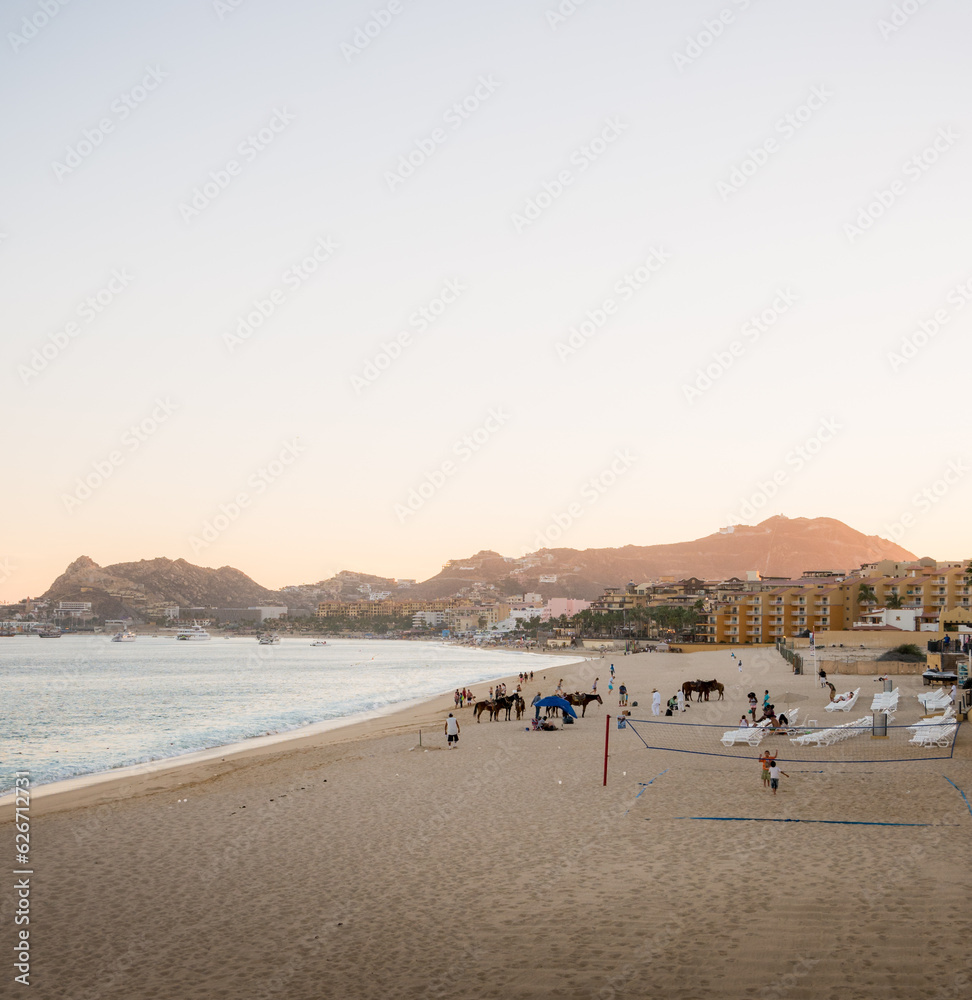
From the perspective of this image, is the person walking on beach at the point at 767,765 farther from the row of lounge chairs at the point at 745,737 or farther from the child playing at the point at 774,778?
the row of lounge chairs at the point at 745,737

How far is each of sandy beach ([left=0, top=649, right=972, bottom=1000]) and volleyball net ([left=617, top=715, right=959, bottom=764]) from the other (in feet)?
3.30

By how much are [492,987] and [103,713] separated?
44.2 m

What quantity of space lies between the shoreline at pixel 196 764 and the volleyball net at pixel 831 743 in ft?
39.7

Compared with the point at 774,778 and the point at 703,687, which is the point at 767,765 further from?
the point at 703,687

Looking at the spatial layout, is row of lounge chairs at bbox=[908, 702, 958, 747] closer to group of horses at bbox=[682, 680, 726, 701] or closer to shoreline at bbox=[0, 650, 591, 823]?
group of horses at bbox=[682, 680, 726, 701]

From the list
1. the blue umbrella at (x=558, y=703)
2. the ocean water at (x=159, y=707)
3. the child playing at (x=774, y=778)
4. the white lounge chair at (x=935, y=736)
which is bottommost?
the ocean water at (x=159, y=707)

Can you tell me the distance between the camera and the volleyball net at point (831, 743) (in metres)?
19.2

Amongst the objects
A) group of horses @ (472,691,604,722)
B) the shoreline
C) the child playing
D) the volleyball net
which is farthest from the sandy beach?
group of horses @ (472,691,604,722)

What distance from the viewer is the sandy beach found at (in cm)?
766

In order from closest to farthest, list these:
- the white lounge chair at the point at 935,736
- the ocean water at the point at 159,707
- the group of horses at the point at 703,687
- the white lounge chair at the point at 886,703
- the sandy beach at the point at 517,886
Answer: the sandy beach at the point at 517,886 < the white lounge chair at the point at 935,736 < the white lounge chair at the point at 886,703 < the ocean water at the point at 159,707 < the group of horses at the point at 703,687

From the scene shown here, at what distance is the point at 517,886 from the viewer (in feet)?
33.6

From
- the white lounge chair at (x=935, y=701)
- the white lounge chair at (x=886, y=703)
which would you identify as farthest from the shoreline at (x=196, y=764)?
the white lounge chair at (x=935, y=701)

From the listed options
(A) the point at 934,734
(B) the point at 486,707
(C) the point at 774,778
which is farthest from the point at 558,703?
(C) the point at 774,778

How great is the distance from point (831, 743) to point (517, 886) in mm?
13761
